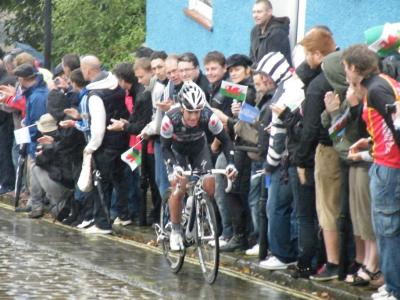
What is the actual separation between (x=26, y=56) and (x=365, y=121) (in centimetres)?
921

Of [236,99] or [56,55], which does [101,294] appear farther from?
[56,55]

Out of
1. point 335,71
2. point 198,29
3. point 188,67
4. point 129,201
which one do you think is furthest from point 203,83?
point 198,29

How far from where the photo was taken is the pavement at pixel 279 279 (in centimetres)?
1216

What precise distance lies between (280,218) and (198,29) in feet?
25.7

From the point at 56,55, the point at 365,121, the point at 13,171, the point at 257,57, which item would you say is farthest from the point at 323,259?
the point at 56,55

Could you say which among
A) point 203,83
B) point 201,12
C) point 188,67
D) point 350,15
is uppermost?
point 201,12

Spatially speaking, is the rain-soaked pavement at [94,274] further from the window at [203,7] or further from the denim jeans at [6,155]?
the window at [203,7]

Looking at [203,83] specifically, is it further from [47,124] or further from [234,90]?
[47,124]

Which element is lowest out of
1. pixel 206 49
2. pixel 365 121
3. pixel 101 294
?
pixel 101 294

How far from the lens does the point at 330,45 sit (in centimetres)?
1265

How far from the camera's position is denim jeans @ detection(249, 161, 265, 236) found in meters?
14.5

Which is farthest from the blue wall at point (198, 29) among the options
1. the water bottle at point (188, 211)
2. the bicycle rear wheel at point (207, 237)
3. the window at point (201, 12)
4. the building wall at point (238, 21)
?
the bicycle rear wheel at point (207, 237)

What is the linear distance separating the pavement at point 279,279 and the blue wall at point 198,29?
13.8 feet

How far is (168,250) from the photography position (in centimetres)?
1419
